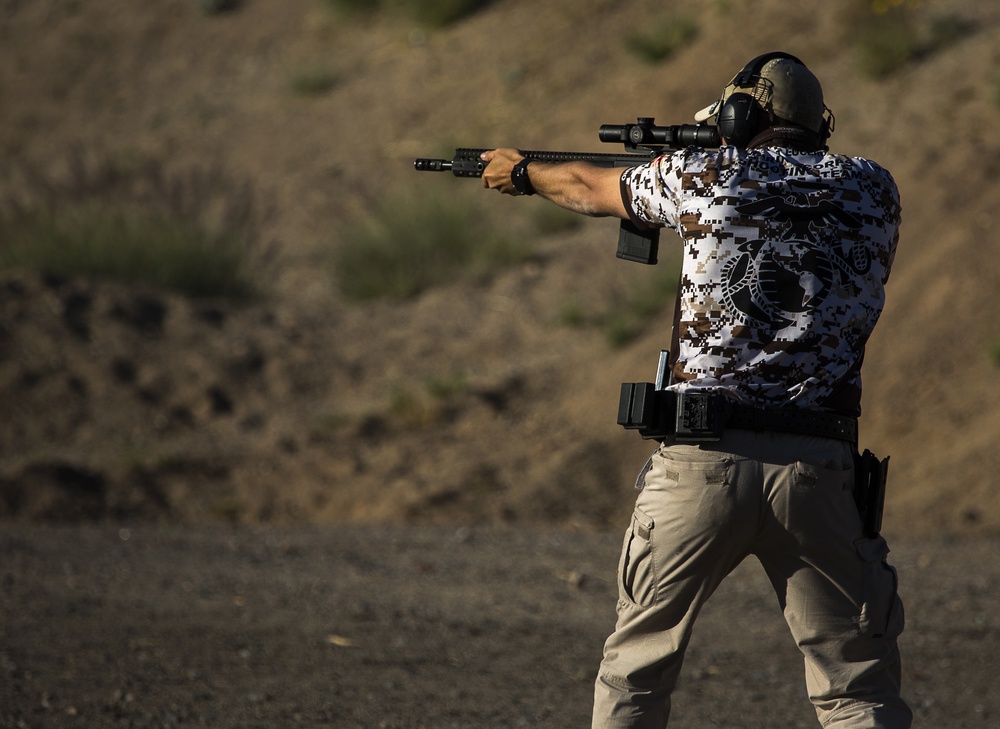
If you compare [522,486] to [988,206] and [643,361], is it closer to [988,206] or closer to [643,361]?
[643,361]

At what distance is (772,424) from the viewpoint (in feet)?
9.62

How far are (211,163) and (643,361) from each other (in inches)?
527

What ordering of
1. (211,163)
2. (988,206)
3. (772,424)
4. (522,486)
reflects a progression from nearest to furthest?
(772,424) < (522,486) < (988,206) < (211,163)

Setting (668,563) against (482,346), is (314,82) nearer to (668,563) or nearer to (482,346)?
(482,346)

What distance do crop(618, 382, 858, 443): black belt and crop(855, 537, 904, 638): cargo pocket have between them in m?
0.28

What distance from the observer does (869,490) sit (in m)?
3.04

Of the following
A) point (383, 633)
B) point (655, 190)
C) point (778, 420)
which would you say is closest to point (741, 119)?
point (655, 190)

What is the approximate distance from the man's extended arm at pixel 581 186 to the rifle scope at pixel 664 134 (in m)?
0.19

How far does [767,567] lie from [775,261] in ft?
2.54

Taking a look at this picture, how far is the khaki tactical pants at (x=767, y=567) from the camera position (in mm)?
2928

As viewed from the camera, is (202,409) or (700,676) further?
(202,409)

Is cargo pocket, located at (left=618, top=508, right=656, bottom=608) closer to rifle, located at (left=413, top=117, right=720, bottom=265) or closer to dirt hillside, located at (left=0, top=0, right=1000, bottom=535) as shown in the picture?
rifle, located at (left=413, top=117, right=720, bottom=265)

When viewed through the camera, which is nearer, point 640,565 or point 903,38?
point 640,565

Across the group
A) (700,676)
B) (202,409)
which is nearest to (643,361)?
(202,409)
